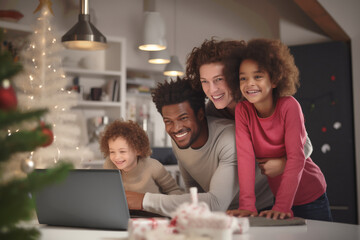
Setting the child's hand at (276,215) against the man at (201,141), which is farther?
the man at (201,141)

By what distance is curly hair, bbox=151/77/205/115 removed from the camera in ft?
5.71

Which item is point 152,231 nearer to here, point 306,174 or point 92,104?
point 306,174

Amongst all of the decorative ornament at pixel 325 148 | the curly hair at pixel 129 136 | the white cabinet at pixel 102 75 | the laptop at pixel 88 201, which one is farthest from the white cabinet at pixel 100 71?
the laptop at pixel 88 201

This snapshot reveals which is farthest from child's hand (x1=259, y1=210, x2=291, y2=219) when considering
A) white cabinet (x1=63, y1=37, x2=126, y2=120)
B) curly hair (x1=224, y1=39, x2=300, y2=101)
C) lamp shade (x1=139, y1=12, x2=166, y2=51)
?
white cabinet (x1=63, y1=37, x2=126, y2=120)

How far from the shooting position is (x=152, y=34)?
154 inches

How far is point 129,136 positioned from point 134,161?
0.39 ft

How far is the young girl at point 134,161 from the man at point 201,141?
13 centimetres

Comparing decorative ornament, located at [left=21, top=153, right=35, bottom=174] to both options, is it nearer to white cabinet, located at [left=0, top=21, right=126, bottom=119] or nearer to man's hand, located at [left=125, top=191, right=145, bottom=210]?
man's hand, located at [left=125, top=191, right=145, bottom=210]

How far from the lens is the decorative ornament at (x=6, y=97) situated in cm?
61

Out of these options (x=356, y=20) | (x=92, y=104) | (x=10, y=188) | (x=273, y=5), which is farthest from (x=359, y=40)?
(x=10, y=188)

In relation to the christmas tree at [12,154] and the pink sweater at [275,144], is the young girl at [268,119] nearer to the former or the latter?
the pink sweater at [275,144]

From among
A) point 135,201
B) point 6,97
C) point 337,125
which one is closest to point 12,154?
point 6,97

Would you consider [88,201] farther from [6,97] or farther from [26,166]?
[6,97]

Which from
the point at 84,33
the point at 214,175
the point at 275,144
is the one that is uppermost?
the point at 84,33
